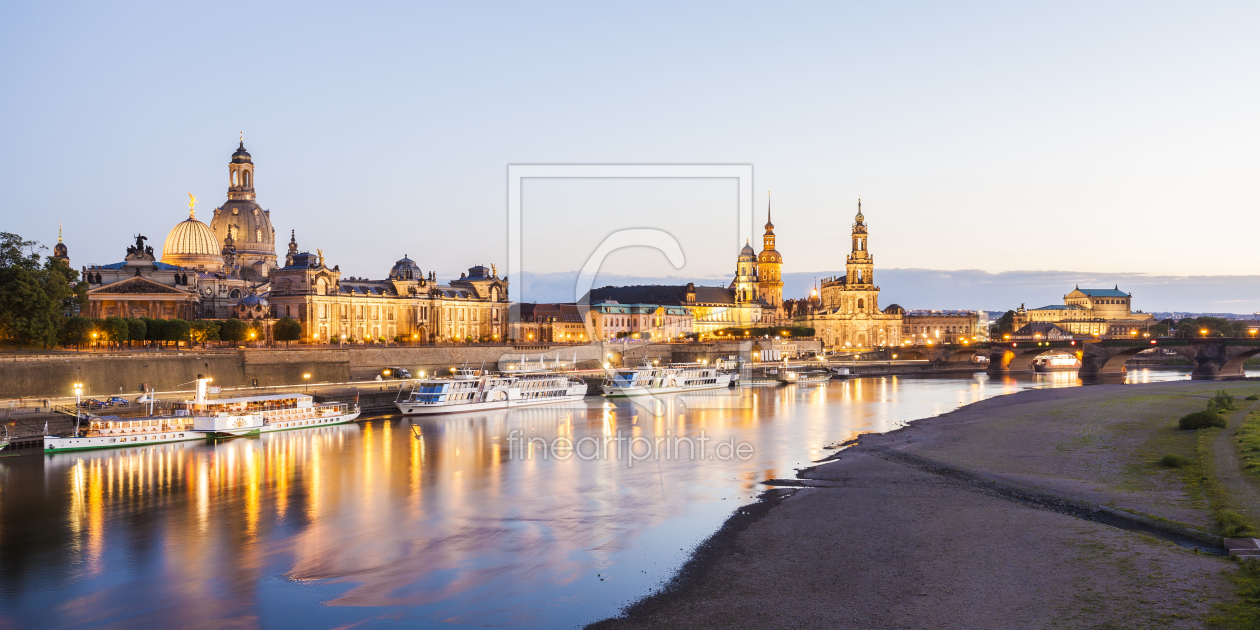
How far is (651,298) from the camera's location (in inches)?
6791

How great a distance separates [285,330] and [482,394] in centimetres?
3311

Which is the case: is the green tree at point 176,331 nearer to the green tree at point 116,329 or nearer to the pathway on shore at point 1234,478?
the green tree at point 116,329

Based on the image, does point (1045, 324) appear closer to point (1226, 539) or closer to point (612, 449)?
point (612, 449)

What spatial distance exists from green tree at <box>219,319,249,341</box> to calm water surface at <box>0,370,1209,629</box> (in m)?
36.2

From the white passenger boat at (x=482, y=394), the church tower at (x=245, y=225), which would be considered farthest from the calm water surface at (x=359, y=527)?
the church tower at (x=245, y=225)

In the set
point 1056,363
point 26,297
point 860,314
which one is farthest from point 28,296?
point 860,314

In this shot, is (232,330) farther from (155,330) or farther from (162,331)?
(155,330)

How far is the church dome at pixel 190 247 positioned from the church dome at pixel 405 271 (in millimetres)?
20955

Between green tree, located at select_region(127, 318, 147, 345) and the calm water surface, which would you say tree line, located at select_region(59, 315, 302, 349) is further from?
the calm water surface

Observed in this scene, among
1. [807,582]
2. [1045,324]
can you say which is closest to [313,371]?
[807,582]

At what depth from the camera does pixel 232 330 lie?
81125 millimetres

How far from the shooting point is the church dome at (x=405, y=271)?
372ft

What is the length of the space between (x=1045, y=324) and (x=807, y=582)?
609 ft

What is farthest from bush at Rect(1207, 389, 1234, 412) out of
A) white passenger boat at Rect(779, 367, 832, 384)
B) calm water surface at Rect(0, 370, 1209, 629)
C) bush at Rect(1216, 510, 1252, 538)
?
→ white passenger boat at Rect(779, 367, 832, 384)
